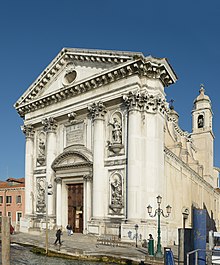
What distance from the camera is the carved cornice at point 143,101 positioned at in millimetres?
24984

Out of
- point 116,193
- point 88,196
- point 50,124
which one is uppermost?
point 50,124

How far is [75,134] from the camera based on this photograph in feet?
98.8

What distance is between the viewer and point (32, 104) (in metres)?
34.0

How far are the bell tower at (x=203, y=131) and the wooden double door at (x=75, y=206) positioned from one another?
26177 millimetres

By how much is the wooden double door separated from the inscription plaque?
3602 mm

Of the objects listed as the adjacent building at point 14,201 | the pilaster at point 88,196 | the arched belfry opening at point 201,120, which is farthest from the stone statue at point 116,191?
the arched belfry opening at point 201,120

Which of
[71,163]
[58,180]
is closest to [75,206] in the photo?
[58,180]

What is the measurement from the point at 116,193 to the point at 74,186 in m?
5.55

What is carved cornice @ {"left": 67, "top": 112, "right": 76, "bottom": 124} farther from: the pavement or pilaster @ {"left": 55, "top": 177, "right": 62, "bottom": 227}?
the pavement

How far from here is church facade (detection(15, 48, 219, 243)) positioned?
979 inches

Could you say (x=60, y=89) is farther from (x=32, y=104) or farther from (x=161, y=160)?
(x=161, y=160)

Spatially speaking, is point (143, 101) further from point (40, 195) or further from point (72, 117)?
point (40, 195)

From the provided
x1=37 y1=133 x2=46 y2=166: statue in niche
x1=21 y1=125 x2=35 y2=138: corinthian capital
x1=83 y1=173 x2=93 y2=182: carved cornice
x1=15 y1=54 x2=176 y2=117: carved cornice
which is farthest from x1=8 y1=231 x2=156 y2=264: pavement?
x1=21 y1=125 x2=35 y2=138: corinthian capital

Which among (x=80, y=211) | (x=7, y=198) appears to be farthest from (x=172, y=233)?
(x=7, y=198)
